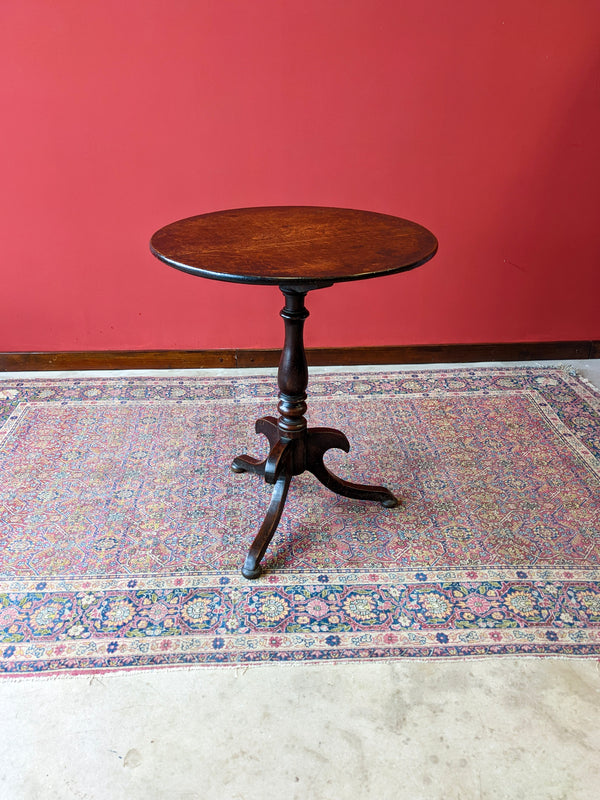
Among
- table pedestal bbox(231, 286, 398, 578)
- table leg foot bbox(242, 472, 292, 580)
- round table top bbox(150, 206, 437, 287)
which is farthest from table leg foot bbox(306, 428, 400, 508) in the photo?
round table top bbox(150, 206, 437, 287)

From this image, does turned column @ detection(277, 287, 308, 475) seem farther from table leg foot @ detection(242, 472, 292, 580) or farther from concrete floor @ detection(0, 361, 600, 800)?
concrete floor @ detection(0, 361, 600, 800)

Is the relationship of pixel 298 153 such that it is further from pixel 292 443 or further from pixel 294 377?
pixel 292 443

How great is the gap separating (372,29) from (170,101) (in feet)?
2.98

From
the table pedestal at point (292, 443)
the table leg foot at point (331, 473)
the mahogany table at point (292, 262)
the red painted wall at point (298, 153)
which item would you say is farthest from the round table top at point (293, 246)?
A: the red painted wall at point (298, 153)

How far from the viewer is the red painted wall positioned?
289 centimetres

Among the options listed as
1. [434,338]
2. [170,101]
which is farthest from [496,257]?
[170,101]

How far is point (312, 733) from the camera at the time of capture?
5.22ft

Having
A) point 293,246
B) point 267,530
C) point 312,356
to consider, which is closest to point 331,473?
point 267,530

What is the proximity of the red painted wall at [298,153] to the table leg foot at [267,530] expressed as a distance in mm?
1308

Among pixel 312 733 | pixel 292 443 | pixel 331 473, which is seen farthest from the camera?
pixel 331 473

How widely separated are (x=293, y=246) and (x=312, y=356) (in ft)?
4.99

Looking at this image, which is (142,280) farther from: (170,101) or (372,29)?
(372,29)

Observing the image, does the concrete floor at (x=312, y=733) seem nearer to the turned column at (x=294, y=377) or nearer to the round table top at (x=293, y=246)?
the turned column at (x=294, y=377)

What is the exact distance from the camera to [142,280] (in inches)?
128
